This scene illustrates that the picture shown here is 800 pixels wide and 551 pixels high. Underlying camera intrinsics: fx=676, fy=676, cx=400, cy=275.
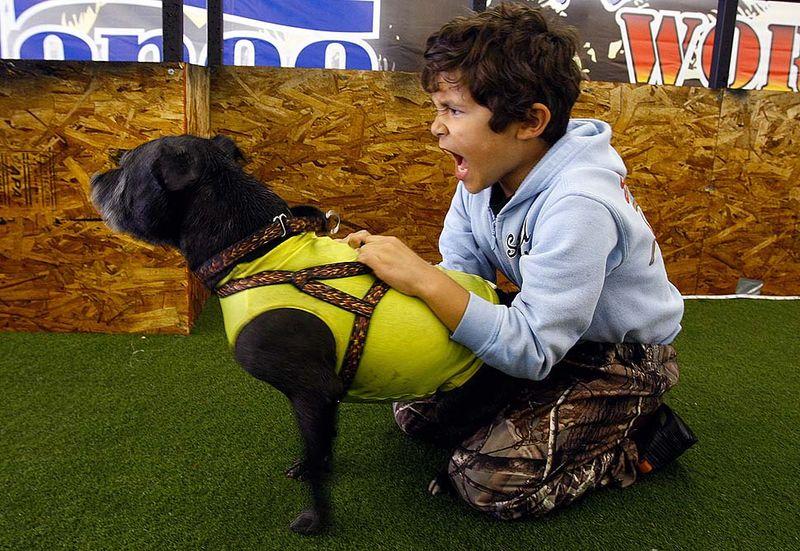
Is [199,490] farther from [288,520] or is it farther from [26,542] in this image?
[26,542]

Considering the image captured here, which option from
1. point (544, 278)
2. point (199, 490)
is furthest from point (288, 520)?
point (544, 278)

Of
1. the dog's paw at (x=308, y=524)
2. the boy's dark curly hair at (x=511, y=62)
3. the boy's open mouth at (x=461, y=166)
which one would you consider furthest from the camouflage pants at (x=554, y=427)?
the boy's dark curly hair at (x=511, y=62)

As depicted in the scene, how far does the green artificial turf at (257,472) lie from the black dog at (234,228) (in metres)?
0.21

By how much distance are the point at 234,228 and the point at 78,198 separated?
4.74 ft

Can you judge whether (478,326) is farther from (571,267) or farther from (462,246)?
(462,246)

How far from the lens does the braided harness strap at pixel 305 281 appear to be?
124 cm

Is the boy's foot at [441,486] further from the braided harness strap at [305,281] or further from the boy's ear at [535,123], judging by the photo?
the boy's ear at [535,123]

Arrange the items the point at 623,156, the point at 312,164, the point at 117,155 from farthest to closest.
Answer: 1. the point at 623,156
2. the point at 312,164
3. the point at 117,155

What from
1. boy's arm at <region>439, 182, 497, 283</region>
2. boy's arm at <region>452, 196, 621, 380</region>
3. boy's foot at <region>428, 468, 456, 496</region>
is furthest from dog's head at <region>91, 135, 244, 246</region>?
boy's foot at <region>428, 468, 456, 496</region>

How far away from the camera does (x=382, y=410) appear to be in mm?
1997

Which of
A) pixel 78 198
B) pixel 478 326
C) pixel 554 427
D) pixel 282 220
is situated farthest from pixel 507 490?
pixel 78 198

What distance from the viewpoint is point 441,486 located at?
5.15 feet

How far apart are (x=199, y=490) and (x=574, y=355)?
910 millimetres

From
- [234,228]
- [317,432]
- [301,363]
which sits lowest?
[317,432]
